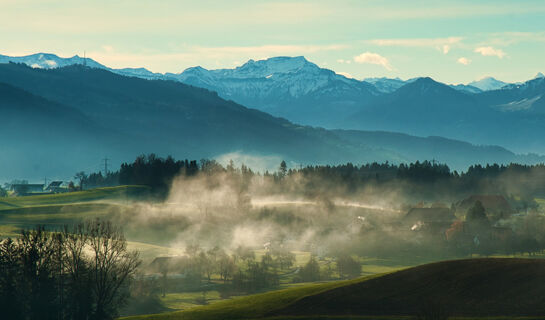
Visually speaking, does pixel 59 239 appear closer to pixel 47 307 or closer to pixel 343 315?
pixel 47 307

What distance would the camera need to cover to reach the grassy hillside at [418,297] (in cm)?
9088

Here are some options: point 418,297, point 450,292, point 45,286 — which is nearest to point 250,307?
point 418,297

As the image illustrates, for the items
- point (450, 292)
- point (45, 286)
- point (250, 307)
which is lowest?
point (250, 307)

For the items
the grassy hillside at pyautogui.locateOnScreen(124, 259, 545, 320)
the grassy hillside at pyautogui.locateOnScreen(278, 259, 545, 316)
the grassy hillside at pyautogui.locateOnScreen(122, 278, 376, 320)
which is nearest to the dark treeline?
the grassy hillside at pyautogui.locateOnScreen(122, 278, 376, 320)

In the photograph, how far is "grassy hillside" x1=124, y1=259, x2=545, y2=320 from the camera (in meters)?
90.9

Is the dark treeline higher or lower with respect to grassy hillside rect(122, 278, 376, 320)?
higher

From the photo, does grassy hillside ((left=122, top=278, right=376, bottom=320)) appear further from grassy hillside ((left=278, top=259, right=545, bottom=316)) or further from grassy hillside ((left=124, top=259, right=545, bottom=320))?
grassy hillside ((left=278, top=259, right=545, bottom=316))

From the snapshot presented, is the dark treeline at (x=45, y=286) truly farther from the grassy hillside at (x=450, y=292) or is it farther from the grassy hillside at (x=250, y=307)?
the grassy hillside at (x=450, y=292)

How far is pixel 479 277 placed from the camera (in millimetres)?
100438

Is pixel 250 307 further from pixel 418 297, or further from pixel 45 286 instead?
pixel 45 286

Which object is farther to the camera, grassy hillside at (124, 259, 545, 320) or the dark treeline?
the dark treeline

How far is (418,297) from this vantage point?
96375 mm

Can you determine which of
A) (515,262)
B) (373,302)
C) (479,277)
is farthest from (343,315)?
(515,262)

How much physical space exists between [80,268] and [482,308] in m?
57.7
